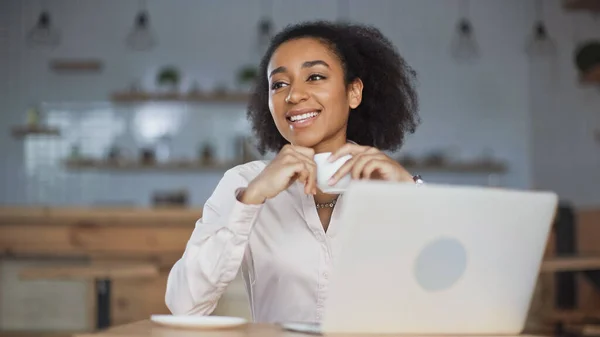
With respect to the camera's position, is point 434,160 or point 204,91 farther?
point 204,91

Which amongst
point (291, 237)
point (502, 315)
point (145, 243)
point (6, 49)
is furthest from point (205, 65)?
point (502, 315)

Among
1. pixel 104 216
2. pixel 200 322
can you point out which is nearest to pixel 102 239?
pixel 104 216

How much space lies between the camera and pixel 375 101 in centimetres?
200

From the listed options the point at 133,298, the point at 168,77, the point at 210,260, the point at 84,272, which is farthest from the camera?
the point at 168,77

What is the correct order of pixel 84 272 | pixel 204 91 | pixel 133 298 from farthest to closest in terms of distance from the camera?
1. pixel 204 91
2. pixel 133 298
3. pixel 84 272

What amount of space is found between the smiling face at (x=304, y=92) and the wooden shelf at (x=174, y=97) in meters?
5.10

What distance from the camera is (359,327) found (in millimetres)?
980

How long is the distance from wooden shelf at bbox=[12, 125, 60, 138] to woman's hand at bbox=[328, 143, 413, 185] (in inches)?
235

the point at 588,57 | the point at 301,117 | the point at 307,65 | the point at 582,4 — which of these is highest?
the point at 582,4

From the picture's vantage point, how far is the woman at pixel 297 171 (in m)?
1.37

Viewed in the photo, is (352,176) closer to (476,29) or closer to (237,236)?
(237,236)

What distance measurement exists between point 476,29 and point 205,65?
2.26m

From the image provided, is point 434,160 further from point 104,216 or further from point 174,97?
point 104,216

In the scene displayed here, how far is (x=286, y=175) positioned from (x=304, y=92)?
0.39 m
